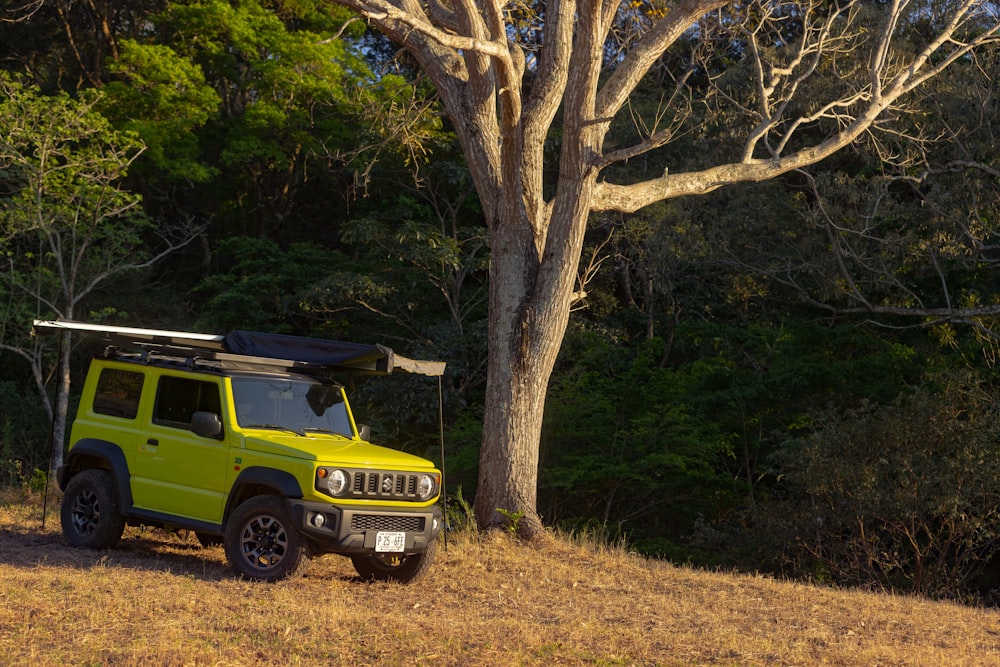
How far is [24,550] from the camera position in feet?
33.5

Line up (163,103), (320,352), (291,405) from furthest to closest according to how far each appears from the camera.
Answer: (163,103) < (320,352) < (291,405)

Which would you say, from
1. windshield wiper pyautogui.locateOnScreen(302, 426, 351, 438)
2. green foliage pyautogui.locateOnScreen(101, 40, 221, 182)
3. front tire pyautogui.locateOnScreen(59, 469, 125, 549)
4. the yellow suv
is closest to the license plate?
the yellow suv

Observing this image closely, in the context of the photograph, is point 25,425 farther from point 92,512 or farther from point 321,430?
point 321,430

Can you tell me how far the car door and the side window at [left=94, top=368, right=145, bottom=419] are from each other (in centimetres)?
32

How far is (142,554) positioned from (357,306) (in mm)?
15398

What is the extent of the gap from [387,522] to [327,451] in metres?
0.76

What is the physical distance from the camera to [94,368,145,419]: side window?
10312 mm

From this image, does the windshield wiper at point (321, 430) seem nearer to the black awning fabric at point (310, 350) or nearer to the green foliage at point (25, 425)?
the black awning fabric at point (310, 350)

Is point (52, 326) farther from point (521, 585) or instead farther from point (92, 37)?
point (92, 37)

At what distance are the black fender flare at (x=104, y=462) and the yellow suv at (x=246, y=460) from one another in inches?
0.5

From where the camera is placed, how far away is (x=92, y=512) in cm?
1041

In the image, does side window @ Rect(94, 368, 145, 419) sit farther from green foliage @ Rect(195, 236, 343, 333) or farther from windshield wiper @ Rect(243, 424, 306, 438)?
green foliage @ Rect(195, 236, 343, 333)

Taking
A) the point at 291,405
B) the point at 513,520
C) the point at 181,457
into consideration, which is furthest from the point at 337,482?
the point at 513,520

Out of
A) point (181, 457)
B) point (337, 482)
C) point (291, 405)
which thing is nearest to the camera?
point (337, 482)
